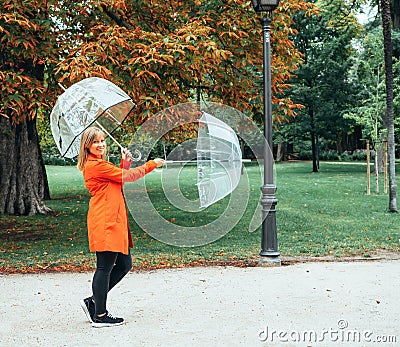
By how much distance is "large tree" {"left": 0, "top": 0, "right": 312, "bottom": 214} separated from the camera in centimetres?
1038

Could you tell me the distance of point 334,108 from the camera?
3544 centimetres

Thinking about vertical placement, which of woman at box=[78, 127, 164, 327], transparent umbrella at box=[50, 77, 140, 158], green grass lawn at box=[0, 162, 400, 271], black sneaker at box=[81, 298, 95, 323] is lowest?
green grass lawn at box=[0, 162, 400, 271]

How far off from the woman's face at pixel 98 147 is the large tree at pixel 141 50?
417cm

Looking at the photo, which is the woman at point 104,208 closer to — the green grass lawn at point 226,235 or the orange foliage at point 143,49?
the green grass lawn at point 226,235

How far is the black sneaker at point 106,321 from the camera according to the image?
19.0ft

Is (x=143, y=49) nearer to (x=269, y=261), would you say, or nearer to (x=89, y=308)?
(x=269, y=261)

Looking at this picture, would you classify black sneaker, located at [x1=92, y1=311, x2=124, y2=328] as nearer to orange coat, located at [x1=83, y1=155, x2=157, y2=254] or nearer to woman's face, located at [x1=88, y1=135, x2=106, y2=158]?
orange coat, located at [x1=83, y1=155, x2=157, y2=254]

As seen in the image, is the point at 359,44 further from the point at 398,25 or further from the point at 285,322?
the point at 285,322

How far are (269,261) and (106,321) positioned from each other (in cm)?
371

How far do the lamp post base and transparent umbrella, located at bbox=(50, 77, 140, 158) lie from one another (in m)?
3.47

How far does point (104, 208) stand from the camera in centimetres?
564

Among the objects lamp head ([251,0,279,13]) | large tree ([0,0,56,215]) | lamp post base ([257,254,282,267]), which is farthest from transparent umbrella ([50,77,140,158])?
large tree ([0,0,56,215])

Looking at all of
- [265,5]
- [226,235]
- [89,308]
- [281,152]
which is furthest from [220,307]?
[281,152]

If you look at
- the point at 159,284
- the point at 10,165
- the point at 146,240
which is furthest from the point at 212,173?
the point at 10,165
